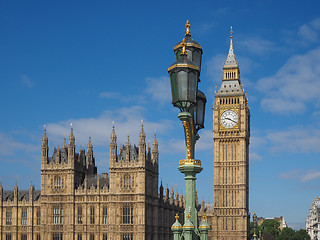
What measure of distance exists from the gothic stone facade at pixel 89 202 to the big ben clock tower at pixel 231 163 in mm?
19975

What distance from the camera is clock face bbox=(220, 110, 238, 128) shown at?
10181 cm

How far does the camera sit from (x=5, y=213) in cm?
8262

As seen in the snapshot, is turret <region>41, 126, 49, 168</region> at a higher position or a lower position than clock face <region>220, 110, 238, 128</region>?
lower

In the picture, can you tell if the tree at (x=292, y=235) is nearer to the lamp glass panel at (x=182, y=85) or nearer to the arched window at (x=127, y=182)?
the arched window at (x=127, y=182)

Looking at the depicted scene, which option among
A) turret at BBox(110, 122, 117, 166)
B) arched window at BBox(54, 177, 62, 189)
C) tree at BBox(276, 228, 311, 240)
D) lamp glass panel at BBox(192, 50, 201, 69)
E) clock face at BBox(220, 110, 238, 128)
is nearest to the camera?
lamp glass panel at BBox(192, 50, 201, 69)

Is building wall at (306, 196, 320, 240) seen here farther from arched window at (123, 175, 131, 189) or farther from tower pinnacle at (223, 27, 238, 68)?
arched window at (123, 175, 131, 189)

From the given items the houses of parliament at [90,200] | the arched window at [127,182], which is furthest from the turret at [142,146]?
the arched window at [127,182]

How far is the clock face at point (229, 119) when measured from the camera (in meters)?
102

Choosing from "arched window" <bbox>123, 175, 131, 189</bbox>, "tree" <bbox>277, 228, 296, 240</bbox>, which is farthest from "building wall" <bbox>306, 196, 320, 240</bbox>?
"arched window" <bbox>123, 175, 131, 189</bbox>

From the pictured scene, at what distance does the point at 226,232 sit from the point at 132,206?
94.6ft

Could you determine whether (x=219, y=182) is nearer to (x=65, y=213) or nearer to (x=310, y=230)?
(x=65, y=213)

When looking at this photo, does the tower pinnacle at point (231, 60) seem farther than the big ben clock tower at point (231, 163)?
Yes

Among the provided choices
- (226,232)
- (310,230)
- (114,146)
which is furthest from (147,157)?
(310,230)

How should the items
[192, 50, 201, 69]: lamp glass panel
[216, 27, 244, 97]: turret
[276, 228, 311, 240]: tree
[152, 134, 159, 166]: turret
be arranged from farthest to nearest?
[276, 228, 311, 240]: tree, [216, 27, 244, 97]: turret, [152, 134, 159, 166]: turret, [192, 50, 201, 69]: lamp glass panel
